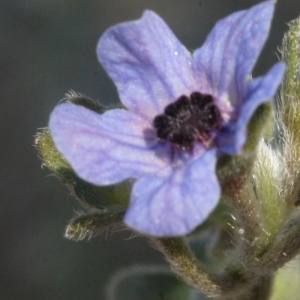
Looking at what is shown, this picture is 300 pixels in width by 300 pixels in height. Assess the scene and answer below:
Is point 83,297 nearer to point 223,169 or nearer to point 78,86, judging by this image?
point 78,86

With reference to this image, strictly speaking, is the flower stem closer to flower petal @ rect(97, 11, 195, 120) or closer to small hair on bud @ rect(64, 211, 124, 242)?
small hair on bud @ rect(64, 211, 124, 242)

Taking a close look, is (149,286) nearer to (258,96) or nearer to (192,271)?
(192,271)

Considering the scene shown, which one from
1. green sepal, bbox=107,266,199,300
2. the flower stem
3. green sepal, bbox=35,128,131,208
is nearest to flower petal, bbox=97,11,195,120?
green sepal, bbox=35,128,131,208

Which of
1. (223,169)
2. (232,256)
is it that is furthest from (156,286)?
(223,169)

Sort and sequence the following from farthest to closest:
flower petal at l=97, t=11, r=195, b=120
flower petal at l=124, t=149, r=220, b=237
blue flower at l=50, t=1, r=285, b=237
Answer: flower petal at l=97, t=11, r=195, b=120 → blue flower at l=50, t=1, r=285, b=237 → flower petal at l=124, t=149, r=220, b=237

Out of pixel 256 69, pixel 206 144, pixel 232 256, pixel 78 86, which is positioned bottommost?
pixel 256 69

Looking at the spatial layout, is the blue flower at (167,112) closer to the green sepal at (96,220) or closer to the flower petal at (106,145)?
the flower petal at (106,145)

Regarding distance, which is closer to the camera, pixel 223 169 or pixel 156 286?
pixel 223 169

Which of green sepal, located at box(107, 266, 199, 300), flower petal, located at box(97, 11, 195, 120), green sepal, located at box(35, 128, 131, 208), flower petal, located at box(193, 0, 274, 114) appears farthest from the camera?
green sepal, located at box(107, 266, 199, 300)
